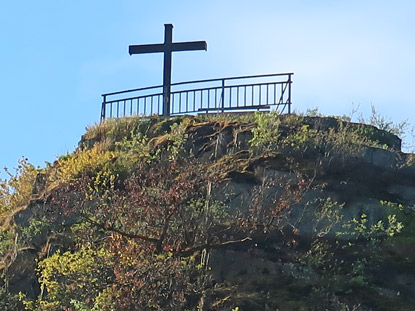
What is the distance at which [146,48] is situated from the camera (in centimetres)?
2895

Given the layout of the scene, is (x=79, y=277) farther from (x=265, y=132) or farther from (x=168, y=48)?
(x=168, y=48)

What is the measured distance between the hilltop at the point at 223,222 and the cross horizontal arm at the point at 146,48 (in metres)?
5.46

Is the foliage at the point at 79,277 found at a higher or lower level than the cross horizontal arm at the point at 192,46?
lower

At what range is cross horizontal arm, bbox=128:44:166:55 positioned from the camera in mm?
28578

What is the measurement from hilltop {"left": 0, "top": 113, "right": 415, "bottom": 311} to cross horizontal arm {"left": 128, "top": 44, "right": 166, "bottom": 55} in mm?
5457

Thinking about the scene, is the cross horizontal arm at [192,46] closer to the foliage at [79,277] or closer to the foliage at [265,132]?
the foliage at [265,132]

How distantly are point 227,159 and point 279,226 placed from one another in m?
2.90

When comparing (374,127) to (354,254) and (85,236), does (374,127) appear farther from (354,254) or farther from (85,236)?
(85,236)

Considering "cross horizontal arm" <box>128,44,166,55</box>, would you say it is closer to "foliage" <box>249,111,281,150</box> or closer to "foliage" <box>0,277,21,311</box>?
"foliage" <box>249,111,281,150</box>

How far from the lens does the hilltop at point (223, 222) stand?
1688 cm

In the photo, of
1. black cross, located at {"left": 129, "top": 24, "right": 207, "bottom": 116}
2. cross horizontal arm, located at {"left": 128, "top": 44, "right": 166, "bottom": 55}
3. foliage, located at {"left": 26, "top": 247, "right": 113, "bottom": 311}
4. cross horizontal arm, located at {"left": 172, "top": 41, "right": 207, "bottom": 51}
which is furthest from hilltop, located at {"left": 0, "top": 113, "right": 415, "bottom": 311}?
cross horizontal arm, located at {"left": 128, "top": 44, "right": 166, "bottom": 55}

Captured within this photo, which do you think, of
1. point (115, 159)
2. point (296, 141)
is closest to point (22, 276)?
point (115, 159)

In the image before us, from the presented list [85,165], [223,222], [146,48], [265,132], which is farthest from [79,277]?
[146,48]

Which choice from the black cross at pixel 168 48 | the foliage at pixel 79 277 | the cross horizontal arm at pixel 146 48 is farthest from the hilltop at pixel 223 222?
the cross horizontal arm at pixel 146 48
